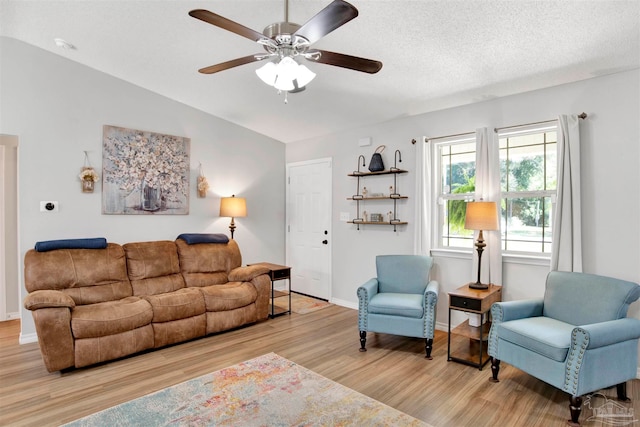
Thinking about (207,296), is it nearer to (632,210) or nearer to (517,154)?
(517,154)

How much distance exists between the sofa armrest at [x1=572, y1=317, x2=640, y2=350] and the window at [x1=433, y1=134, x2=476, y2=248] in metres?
1.59

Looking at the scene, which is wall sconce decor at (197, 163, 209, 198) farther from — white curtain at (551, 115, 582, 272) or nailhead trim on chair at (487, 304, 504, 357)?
white curtain at (551, 115, 582, 272)

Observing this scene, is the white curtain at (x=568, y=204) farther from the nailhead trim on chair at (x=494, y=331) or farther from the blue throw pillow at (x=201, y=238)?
the blue throw pillow at (x=201, y=238)

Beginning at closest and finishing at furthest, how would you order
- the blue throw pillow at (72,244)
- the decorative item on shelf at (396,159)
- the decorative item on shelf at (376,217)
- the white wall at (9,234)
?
the blue throw pillow at (72,244)
the white wall at (9,234)
the decorative item on shelf at (396,159)
the decorative item on shelf at (376,217)

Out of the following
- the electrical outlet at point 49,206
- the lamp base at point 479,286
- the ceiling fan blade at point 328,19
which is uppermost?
the ceiling fan blade at point 328,19

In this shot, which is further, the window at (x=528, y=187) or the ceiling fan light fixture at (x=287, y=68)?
the window at (x=528, y=187)

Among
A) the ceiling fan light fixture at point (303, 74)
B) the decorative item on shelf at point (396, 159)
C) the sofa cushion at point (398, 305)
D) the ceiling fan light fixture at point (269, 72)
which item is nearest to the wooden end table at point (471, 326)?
the sofa cushion at point (398, 305)

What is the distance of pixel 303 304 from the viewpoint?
512cm

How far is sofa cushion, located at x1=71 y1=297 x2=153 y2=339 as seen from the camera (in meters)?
3.04

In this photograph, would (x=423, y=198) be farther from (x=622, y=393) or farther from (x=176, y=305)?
(x=176, y=305)

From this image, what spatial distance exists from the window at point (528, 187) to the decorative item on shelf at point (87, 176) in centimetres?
441

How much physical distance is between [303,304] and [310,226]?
1194 mm

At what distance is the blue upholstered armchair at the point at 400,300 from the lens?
3.35 meters

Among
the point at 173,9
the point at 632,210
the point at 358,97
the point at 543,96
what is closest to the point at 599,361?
the point at 632,210
